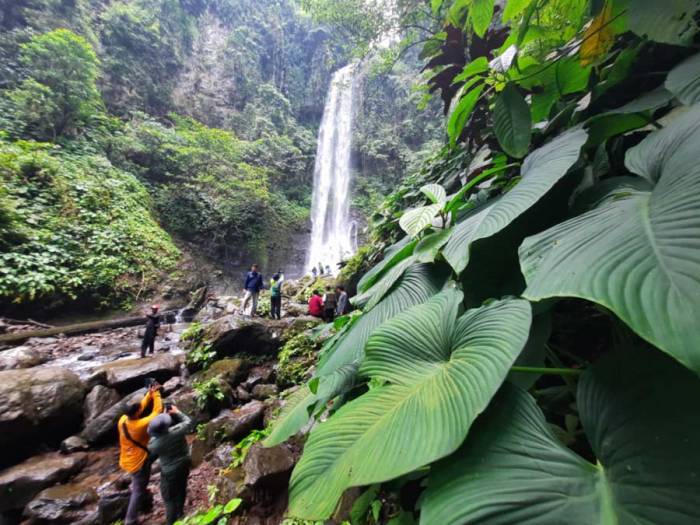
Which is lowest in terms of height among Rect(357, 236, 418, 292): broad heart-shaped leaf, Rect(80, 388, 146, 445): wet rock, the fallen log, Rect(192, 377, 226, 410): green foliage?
Rect(80, 388, 146, 445): wet rock

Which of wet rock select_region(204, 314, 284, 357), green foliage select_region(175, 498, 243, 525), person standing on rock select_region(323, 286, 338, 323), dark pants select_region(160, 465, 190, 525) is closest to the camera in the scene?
green foliage select_region(175, 498, 243, 525)

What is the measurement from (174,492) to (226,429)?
842 mm

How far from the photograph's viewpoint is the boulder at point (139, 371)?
15.2 feet

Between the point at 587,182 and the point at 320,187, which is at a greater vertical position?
the point at 320,187

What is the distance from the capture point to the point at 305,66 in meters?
23.7

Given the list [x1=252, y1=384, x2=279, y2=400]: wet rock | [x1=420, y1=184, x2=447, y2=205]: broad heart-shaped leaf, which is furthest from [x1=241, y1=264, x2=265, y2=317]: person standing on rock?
[x1=420, y1=184, x2=447, y2=205]: broad heart-shaped leaf

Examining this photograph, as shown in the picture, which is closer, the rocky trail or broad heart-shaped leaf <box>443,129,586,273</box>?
broad heart-shaped leaf <box>443,129,586,273</box>

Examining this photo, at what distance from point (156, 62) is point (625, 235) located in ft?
73.5

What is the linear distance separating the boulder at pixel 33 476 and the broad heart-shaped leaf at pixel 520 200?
182 inches

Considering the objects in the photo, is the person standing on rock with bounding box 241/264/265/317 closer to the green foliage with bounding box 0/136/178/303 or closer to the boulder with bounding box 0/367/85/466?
the boulder with bounding box 0/367/85/466

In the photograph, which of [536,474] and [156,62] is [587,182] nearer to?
[536,474]

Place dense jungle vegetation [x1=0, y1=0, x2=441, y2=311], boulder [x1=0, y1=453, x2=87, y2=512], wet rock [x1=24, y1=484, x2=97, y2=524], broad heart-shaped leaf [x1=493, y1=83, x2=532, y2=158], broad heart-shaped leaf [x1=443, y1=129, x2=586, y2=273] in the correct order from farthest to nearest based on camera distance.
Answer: dense jungle vegetation [x1=0, y1=0, x2=441, y2=311], boulder [x1=0, y1=453, x2=87, y2=512], wet rock [x1=24, y1=484, x2=97, y2=524], broad heart-shaped leaf [x1=493, y1=83, x2=532, y2=158], broad heart-shaped leaf [x1=443, y1=129, x2=586, y2=273]

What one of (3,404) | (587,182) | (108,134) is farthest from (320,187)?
(587,182)

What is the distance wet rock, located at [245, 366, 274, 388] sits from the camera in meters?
4.41
